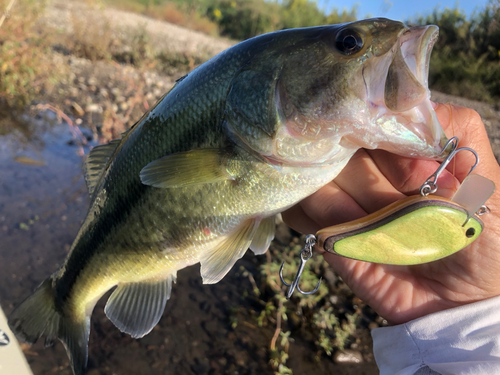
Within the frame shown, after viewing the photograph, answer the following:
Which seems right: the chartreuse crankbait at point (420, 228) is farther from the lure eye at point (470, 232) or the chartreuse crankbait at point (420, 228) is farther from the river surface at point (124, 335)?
the river surface at point (124, 335)

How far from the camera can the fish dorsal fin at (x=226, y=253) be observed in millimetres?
1583

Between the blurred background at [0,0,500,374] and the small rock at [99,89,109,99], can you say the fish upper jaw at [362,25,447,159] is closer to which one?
the blurred background at [0,0,500,374]

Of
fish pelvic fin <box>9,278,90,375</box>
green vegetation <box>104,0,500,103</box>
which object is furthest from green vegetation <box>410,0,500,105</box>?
fish pelvic fin <box>9,278,90,375</box>

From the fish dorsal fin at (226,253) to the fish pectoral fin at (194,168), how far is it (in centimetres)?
30

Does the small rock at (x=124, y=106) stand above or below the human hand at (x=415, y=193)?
below

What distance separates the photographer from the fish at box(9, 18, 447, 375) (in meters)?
1.14

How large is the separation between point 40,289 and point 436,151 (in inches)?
94.5

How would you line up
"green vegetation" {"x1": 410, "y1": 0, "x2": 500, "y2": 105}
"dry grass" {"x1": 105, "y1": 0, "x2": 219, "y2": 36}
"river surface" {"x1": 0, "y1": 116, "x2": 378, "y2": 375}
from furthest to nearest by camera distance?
"dry grass" {"x1": 105, "y1": 0, "x2": 219, "y2": 36} → "green vegetation" {"x1": 410, "y1": 0, "x2": 500, "y2": 105} → "river surface" {"x1": 0, "y1": 116, "x2": 378, "y2": 375}

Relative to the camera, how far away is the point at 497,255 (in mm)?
1479

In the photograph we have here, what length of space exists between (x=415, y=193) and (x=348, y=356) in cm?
257

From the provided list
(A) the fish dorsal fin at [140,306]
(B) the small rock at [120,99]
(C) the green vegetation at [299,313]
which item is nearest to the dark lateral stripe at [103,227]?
(A) the fish dorsal fin at [140,306]

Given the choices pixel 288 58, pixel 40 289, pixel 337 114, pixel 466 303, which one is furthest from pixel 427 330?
pixel 40 289

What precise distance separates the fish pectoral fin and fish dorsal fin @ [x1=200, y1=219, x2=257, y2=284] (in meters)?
0.30

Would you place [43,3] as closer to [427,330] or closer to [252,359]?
[252,359]
